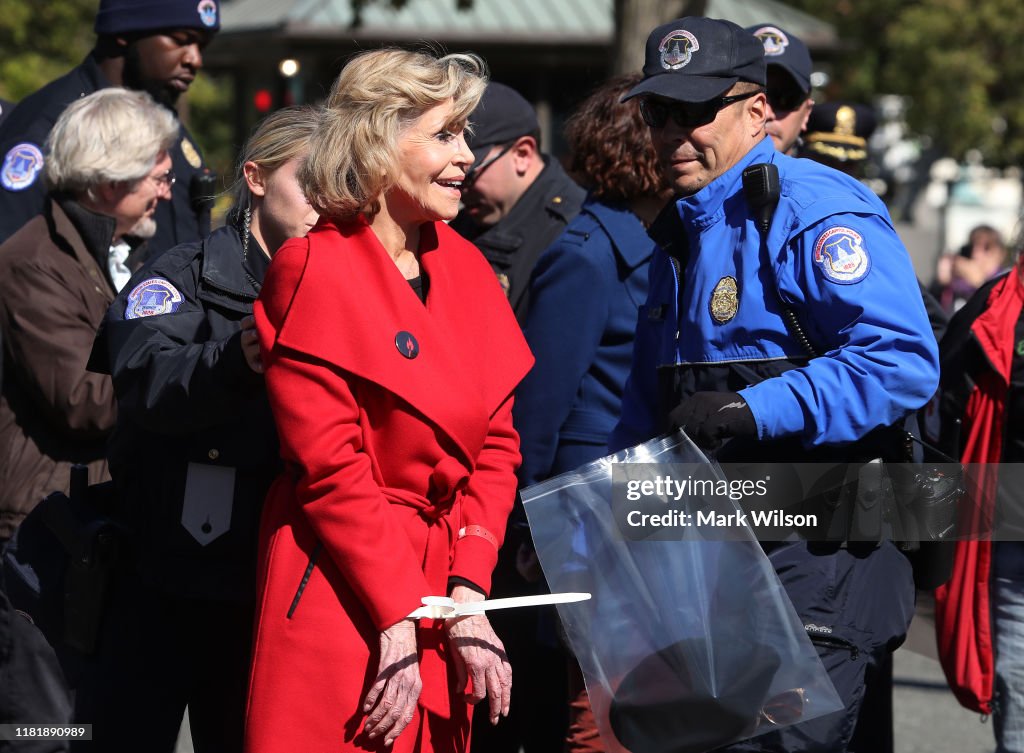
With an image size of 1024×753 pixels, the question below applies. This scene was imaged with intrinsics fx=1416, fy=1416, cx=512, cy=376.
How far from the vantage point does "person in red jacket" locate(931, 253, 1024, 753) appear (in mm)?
4020

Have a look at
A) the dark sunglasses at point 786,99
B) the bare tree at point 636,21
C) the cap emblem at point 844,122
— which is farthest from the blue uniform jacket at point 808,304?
the bare tree at point 636,21

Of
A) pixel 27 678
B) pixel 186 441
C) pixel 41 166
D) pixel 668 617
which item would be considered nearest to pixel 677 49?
pixel 668 617

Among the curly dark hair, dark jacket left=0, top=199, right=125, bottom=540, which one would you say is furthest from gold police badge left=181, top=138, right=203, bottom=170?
the curly dark hair

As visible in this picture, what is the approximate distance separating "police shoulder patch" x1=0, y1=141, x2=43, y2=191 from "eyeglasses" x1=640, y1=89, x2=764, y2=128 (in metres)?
2.71

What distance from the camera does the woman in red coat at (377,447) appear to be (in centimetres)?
271

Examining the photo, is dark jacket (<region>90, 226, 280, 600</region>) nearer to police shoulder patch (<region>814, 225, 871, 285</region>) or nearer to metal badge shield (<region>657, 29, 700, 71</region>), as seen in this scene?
metal badge shield (<region>657, 29, 700, 71</region>)

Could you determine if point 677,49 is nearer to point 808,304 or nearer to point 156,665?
point 808,304

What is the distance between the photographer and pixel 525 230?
4.59 meters

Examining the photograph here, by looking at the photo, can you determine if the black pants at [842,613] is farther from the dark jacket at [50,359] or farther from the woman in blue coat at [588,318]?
the dark jacket at [50,359]

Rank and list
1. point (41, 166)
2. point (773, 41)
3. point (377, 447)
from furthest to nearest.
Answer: point (41, 166) → point (773, 41) → point (377, 447)

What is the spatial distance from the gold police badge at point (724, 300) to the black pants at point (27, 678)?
7.73 feet

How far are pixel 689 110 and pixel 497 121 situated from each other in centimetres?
148

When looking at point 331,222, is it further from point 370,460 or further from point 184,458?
point 184,458

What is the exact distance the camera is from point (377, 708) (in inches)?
106
